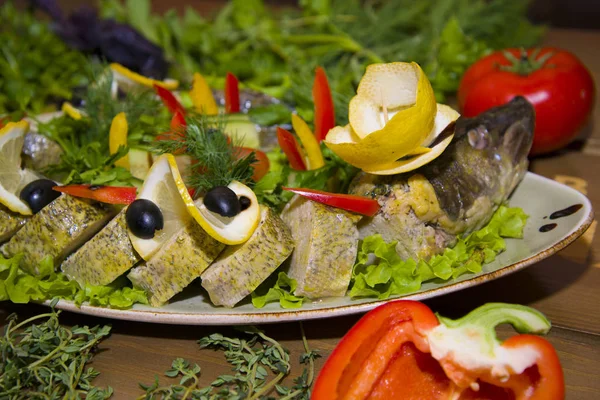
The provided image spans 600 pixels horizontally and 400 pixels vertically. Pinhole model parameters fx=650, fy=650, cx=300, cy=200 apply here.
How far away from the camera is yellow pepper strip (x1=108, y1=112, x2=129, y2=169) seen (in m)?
3.01

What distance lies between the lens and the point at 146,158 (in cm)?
305

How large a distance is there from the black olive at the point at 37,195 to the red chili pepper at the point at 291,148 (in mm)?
979

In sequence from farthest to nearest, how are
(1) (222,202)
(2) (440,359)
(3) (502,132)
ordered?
(3) (502,132) < (1) (222,202) < (2) (440,359)

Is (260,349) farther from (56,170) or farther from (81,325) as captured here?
(56,170)

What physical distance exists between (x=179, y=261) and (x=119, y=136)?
35.5 inches

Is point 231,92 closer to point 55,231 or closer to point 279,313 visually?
point 55,231

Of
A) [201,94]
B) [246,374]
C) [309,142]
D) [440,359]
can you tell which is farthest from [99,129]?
[440,359]

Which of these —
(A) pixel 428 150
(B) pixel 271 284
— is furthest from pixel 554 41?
(B) pixel 271 284

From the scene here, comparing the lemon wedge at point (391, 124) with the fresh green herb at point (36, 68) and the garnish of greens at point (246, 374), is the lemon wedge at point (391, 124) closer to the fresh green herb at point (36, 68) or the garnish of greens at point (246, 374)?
the garnish of greens at point (246, 374)

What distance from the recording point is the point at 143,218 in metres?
2.41

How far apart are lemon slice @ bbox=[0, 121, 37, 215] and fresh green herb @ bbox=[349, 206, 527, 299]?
54.3 inches

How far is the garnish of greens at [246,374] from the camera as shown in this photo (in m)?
2.13

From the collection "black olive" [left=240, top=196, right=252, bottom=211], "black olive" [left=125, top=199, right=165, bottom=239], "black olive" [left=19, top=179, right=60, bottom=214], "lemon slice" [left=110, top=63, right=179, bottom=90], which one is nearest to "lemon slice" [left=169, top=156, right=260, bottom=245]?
"black olive" [left=240, top=196, right=252, bottom=211]

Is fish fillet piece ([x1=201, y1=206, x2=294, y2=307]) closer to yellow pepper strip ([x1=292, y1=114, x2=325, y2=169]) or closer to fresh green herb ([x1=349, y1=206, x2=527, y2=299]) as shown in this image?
fresh green herb ([x1=349, y1=206, x2=527, y2=299])
